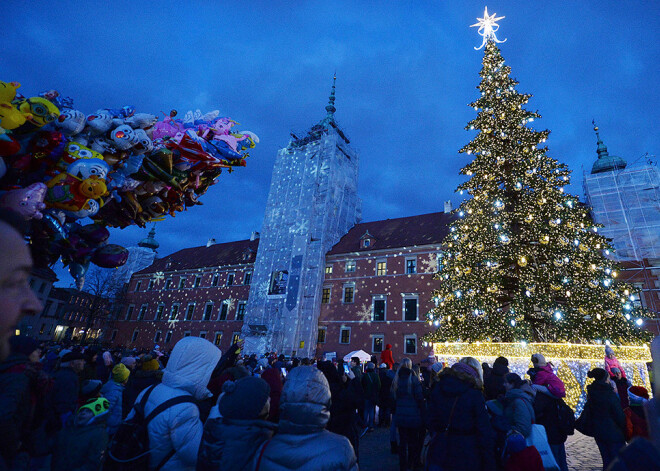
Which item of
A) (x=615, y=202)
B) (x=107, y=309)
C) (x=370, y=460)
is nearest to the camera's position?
(x=370, y=460)

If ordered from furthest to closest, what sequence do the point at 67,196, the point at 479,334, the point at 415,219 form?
the point at 415,219
the point at 479,334
the point at 67,196

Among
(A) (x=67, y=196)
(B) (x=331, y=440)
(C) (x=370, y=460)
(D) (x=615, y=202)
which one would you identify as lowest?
(C) (x=370, y=460)

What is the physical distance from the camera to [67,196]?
16.5 feet

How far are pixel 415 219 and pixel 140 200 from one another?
2862cm

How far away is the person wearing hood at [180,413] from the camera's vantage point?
259 centimetres

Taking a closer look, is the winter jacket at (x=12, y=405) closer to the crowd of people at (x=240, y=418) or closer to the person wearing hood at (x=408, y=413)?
the crowd of people at (x=240, y=418)

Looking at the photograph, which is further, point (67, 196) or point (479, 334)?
point (479, 334)

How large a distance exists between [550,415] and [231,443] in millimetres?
5017

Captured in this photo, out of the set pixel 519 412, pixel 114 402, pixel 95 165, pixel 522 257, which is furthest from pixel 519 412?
pixel 522 257

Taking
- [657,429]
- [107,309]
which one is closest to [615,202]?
[657,429]

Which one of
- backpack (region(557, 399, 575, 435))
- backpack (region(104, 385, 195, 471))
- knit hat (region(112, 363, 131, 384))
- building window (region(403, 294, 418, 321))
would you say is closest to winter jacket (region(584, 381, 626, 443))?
backpack (region(557, 399, 575, 435))

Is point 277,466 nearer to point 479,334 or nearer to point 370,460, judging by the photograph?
point 370,460

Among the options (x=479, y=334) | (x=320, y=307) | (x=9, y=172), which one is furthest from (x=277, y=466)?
(x=320, y=307)

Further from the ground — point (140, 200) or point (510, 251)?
point (510, 251)
